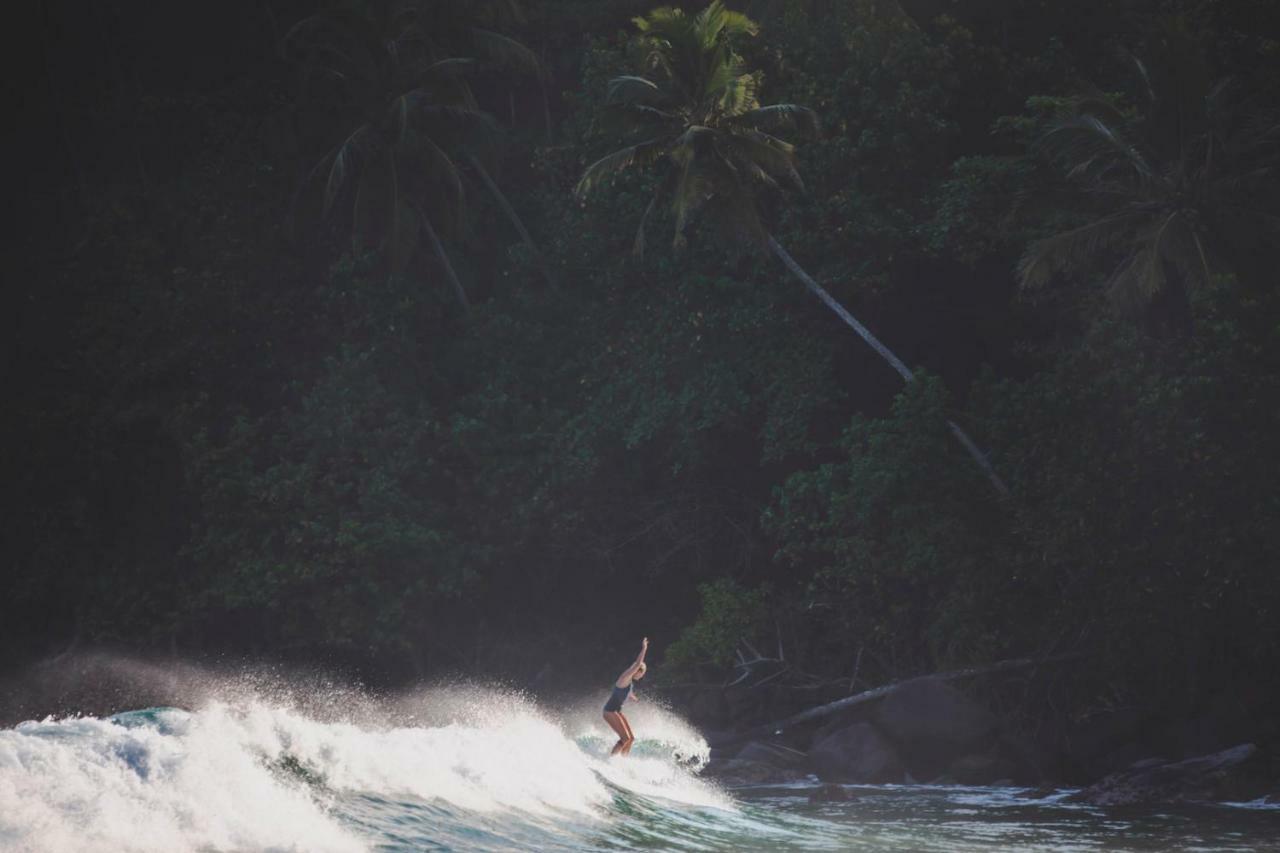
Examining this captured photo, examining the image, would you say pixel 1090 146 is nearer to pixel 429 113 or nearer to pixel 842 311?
pixel 842 311

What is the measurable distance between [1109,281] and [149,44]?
943 inches

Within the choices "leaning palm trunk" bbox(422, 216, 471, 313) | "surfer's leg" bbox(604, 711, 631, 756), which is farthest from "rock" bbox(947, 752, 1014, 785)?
"leaning palm trunk" bbox(422, 216, 471, 313)

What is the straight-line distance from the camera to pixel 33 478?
31.0 metres

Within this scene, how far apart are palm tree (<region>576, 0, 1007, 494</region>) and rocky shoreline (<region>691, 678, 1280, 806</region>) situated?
257 inches

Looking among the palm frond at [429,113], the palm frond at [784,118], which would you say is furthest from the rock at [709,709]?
the palm frond at [429,113]

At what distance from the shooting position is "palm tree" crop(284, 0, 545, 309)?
3262 cm

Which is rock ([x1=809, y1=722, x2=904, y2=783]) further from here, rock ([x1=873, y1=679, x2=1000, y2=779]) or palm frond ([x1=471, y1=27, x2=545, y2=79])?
palm frond ([x1=471, y1=27, x2=545, y2=79])

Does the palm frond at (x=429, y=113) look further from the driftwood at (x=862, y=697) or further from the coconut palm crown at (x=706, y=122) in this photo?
the driftwood at (x=862, y=697)

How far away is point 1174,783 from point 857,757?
5551mm

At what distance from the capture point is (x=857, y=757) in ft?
81.7

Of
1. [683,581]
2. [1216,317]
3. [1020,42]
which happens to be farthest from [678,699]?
[1020,42]

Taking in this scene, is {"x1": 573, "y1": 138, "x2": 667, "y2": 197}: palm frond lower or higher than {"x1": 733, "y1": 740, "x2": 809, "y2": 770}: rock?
higher

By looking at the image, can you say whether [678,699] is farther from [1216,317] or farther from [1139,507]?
[1216,317]

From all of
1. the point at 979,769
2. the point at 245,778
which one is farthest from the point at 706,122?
the point at 245,778
